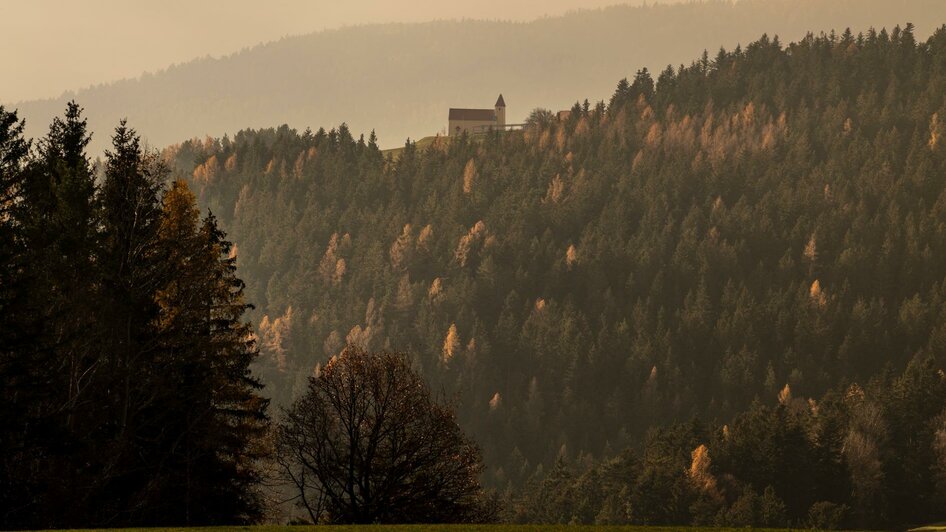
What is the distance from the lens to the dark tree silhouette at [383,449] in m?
46.8

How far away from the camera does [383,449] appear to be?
49.0 metres

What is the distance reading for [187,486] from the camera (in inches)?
1778

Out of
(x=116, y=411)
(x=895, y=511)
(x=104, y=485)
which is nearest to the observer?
(x=104, y=485)

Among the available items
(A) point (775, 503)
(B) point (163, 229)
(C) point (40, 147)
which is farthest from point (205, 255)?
(A) point (775, 503)

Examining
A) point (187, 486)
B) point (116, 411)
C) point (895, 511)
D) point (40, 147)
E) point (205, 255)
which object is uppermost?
point (40, 147)

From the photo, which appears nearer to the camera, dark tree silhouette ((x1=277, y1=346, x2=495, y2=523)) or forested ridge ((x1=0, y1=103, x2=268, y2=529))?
forested ridge ((x1=0, y1=103, x2=268, y2=529))

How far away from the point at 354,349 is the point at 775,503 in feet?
421

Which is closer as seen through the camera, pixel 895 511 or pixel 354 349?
pixel 354 349

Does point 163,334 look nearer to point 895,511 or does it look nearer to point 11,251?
point 11,251

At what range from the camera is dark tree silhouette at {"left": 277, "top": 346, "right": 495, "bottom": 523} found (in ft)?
153

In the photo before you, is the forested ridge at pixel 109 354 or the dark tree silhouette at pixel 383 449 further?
the dark tree silhouette at pixel 383 449

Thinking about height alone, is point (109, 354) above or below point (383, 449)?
above

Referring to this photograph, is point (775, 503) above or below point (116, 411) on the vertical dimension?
below

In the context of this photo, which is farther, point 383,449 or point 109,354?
point 383,449
